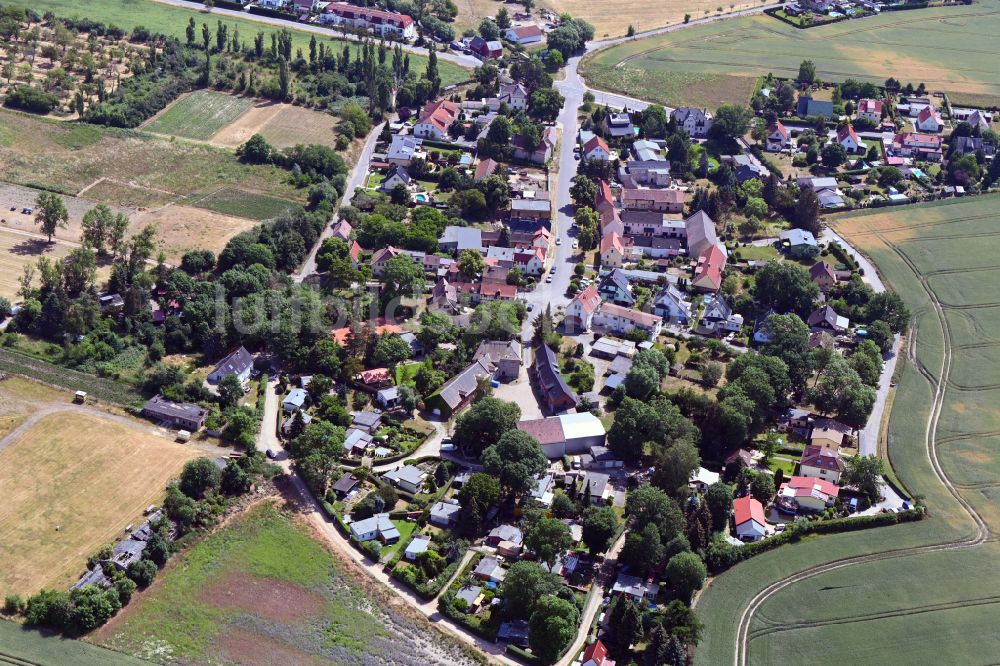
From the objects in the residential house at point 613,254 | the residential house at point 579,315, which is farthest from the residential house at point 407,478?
the residential house at point 613,254

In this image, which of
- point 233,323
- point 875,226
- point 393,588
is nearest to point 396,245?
point 233,323

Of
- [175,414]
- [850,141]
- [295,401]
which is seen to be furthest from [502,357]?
[850,141]

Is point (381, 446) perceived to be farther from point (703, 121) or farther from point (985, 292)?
point (703, 121)

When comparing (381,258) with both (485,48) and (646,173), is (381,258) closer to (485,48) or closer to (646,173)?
(646,173)

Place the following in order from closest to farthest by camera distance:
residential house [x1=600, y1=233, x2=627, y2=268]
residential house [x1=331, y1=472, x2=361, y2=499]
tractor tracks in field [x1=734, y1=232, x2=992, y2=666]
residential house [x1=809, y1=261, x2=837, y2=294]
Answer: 1. tractor tracks in field [x1=734, y1=232, x2=992, y2=666]
2. residential house [x1=331, y1=472, x2=361, y2=499]
3. residential house [x1=809, y1=261, x2=837, y2=294]
4. residential house [x1=600, y1=233, x2=627, y2=268]

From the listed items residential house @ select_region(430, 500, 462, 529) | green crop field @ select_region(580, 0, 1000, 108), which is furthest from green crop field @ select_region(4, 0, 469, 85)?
residential house @ select_region(430, 500, 462, 529)

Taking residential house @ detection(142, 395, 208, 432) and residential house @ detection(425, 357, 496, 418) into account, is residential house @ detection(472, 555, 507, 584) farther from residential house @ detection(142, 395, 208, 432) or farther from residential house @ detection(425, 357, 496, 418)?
residential house @ detection(142, 395, 208, 432)
